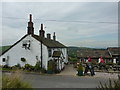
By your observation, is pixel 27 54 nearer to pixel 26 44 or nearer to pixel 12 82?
pixel 26 44

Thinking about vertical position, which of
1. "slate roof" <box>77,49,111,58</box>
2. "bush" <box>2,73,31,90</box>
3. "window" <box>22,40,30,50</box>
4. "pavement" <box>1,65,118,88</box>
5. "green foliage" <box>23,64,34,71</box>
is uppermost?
"window" <box>22,40,30,50</box>

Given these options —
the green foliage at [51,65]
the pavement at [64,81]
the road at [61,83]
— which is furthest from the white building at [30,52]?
the road at [61,83]

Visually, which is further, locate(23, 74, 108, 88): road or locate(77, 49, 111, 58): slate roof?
locate(77, 49, 111, 58): slate roof

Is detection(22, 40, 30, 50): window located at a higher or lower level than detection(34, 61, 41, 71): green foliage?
higher

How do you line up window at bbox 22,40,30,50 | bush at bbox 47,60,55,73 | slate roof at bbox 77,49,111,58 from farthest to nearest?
1. slate roof at bbox 77,49,111,58
2. window at bbox 22,40,30,50
3. bush at bbox 47,60,55,73

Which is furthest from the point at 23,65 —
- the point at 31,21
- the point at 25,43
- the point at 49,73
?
the point at 31,21

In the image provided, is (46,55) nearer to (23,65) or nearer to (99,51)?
(23,65)

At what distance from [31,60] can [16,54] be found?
7.99 feet

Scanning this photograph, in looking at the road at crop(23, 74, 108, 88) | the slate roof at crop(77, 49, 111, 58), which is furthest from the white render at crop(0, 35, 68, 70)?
the slate roof at crop(77, 49, 111, 58)

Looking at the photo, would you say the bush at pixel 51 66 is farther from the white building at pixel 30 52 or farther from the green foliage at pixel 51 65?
the white building at pixel 30 52

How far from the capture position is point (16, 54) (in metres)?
21.2

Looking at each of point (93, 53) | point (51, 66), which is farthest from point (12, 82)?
point (93, 53)

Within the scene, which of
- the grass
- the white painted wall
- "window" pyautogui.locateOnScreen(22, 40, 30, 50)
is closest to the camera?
the grass

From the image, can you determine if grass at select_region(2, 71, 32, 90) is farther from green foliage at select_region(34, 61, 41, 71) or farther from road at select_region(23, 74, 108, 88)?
green foliage at select_region(34, 61, 41, 71)
